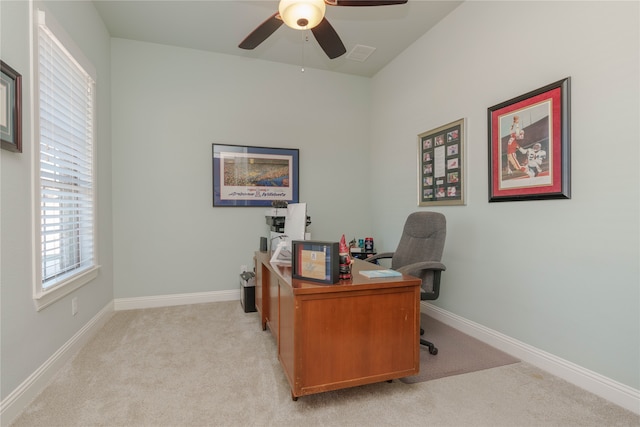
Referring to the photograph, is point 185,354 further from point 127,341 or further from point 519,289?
point 519,289

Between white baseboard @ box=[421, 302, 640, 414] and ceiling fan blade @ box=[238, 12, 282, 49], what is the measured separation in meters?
2.91

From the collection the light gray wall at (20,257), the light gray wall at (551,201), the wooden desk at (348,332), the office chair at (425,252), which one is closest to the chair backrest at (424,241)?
the office chair at (425,252)

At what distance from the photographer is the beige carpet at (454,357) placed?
2.10 m

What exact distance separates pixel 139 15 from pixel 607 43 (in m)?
3.81

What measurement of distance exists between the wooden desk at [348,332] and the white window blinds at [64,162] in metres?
1.67

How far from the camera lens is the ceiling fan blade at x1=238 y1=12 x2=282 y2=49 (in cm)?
206

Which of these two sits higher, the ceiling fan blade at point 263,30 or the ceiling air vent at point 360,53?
the ceiling air vent at point 360,53

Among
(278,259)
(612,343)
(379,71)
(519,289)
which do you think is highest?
(379,71)

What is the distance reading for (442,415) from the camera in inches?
65.2

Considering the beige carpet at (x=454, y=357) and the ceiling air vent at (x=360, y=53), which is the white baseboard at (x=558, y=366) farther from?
the ceiling air vent at (x=360, y=53)

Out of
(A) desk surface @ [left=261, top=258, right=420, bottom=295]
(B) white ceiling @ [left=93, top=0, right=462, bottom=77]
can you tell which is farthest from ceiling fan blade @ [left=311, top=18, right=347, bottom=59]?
(A) desk surface @ [left=261, top=258, right=420, bottom=295]

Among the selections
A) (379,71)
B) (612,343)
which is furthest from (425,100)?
(612,343)

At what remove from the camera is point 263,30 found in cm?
216

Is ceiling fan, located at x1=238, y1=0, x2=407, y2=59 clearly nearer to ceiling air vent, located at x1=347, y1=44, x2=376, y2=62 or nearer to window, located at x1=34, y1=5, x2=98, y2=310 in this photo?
window, located at x1=34, y1=5, x2=98, y2=310
